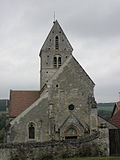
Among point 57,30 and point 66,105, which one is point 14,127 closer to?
point 66,105

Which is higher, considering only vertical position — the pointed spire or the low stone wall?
the pointed spire

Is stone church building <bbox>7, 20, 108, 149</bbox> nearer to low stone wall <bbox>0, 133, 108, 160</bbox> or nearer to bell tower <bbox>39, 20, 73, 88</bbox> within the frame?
low stone wall <bbox>0, 133, 108, 160</bbox>

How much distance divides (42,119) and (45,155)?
Answer: 10.4m

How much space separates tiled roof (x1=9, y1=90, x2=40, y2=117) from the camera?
39.5 metres

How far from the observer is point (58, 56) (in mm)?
47281

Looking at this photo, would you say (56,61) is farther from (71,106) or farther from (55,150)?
(55,150)

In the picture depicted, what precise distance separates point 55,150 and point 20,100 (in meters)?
18.5

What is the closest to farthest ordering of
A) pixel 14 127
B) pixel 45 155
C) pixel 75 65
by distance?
1. pixel 45 155
2. pixel 14 127
3. pixel 75 65

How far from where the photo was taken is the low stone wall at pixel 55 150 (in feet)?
78.3

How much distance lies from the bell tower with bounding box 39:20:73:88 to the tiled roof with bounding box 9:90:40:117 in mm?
4246

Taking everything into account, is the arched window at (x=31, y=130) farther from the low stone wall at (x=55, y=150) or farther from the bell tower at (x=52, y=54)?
the bell tower at (x=52, y=54)

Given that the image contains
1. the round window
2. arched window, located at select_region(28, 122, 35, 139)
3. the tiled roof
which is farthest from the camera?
the tiled roof

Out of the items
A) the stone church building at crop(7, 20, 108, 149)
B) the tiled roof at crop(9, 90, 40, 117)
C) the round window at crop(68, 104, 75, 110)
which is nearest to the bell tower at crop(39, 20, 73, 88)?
the tiled roof at crop(9, 90, 40, 117)

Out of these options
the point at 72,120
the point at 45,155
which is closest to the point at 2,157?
the point at 45,155
